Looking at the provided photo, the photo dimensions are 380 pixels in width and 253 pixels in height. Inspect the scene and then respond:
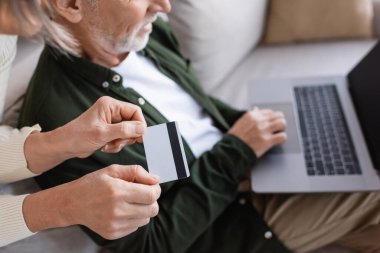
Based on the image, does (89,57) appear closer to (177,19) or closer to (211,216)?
(177,19)

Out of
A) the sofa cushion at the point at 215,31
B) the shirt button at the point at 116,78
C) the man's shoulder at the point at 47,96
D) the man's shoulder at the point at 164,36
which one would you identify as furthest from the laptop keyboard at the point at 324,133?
the man's shoulder at the point at 47,96

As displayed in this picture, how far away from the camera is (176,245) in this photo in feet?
2.92

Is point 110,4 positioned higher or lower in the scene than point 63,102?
higher

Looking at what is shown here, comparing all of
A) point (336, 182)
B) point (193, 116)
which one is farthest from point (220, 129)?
point (336, 182)

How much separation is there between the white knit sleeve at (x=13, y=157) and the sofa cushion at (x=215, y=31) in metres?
0.67

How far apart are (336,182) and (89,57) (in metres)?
0.69

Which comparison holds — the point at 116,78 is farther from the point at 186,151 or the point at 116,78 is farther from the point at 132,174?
the point at 132,174

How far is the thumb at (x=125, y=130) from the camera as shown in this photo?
626mm

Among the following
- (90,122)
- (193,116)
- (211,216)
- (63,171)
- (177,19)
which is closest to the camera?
(90,122)

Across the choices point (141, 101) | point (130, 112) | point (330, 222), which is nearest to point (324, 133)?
point (330, 222)

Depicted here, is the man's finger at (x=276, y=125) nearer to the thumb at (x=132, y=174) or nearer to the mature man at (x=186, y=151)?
the mature man at (x=186, y=151)

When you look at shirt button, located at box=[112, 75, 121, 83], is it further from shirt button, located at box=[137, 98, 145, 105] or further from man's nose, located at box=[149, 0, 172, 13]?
man's nose, located at box=[149, 0, 172, 13]

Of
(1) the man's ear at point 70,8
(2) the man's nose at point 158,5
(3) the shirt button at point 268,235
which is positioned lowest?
(3) the shirt button at point 268,235

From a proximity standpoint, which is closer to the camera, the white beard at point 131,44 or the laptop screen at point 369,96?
the white beard at point 131,44
